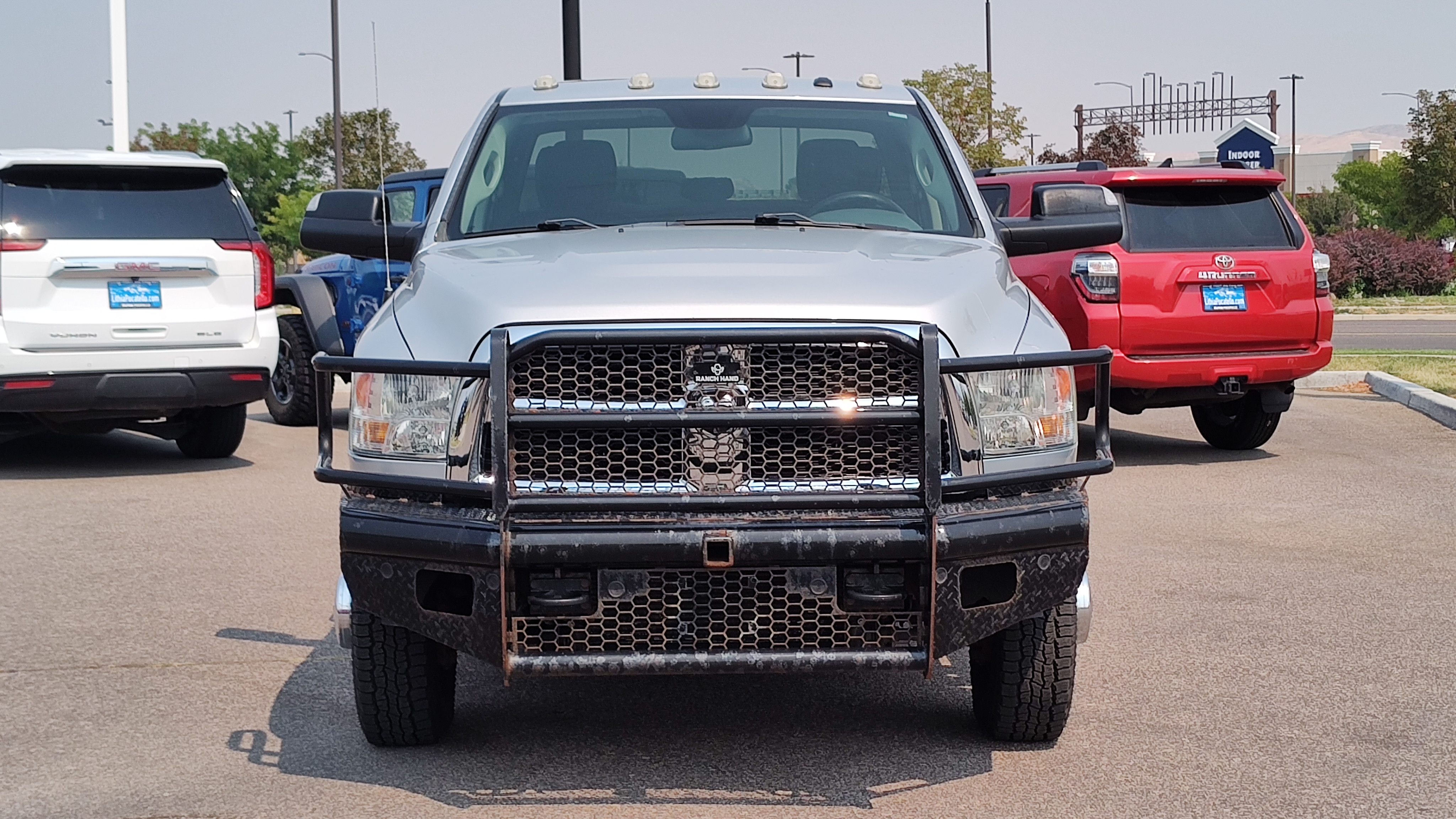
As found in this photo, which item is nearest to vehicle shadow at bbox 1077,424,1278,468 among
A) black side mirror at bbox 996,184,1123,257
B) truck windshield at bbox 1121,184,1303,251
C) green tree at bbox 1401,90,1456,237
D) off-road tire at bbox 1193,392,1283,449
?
off-road tire at bbox 1193,392,1283,449

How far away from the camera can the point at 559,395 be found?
4.21m

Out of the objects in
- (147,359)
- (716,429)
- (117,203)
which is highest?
(117,203)

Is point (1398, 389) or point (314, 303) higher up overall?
point (314, 303)

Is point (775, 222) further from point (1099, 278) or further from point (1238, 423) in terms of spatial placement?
point (1238, 423)

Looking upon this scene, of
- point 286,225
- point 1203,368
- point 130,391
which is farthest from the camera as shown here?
point 286,225

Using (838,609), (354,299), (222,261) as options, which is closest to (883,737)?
(838,609)

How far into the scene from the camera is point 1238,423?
39.4 ft

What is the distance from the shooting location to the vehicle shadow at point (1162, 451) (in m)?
11.4

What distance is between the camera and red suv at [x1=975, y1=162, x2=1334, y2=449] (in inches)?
424

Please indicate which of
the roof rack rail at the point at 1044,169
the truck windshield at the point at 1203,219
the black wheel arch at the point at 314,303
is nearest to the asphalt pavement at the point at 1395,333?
the roof rack rail at the point at 1044,169

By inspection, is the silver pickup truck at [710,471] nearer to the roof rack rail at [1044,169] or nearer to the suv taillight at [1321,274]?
the suv taillight at [1321,274]

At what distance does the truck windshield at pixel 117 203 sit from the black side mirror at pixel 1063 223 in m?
6.81

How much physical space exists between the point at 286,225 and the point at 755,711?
182 ft

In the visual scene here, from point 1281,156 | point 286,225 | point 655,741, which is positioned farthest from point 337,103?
point 1281,156
